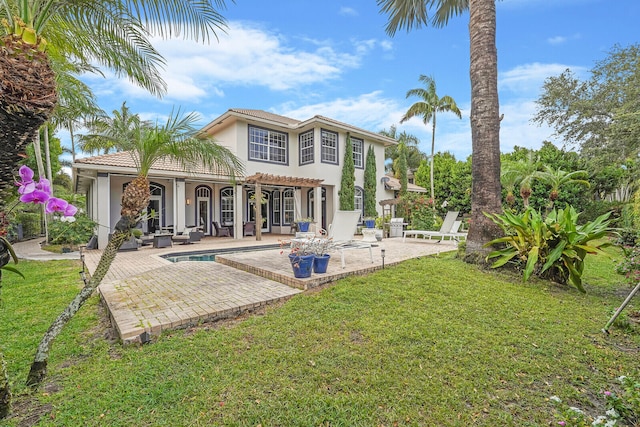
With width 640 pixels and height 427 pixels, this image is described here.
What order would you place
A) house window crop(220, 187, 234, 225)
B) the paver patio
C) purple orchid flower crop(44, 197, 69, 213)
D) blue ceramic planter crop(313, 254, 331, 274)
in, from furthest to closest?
house window crop(220, 187, 234, 225), blue ceramic planter crop(313, 254, 331, 274), the paver patio, purple orchid flower crop(44, 197, 69, 213)

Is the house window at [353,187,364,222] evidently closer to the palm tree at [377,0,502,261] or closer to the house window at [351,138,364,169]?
the house window at [351,138,364,169]

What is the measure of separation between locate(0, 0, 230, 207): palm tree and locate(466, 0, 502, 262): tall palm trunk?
5.81 m

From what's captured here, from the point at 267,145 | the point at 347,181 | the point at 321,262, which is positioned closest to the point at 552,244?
the point at 321,262

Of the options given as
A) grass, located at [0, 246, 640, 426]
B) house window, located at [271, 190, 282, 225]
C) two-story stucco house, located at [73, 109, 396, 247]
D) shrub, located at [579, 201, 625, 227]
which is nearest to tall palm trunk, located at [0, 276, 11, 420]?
grass, located at [0, 246, 640, 426]

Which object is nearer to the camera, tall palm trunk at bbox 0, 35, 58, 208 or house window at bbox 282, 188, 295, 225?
tall palm trunk at bbox 0, 35, 58, 208

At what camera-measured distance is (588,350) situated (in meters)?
3.14

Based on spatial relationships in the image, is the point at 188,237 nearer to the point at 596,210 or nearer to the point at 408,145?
the point at 596,210

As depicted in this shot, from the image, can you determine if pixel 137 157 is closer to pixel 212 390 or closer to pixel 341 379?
pixel 212 390

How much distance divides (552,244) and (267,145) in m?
13.4

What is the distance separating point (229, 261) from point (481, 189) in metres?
6.54

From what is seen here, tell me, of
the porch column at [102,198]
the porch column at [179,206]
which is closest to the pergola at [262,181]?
the porch column at [179,206]

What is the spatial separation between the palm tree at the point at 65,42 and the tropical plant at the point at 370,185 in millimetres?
14381

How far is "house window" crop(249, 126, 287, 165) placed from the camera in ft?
49.5

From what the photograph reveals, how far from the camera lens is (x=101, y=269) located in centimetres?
314
